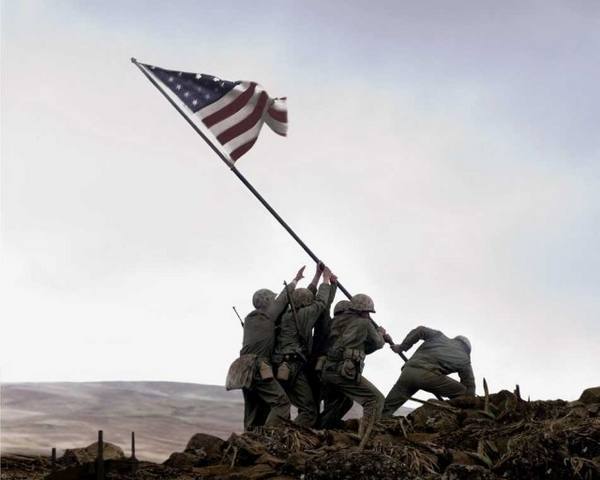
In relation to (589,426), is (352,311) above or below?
above

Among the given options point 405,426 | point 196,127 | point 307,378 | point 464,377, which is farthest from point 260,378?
point 196,127

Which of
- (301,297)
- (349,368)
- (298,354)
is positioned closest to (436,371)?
(349,368)

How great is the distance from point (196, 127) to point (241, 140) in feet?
2.77

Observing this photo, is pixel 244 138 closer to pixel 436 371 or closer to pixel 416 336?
pixel 416 336

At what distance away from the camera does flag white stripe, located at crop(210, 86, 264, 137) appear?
17.8 m

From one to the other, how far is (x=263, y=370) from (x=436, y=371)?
3070 mm

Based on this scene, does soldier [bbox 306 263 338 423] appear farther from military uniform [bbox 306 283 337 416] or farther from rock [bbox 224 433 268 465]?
rock [bbox 224 433 268 465]

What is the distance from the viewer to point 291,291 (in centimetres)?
1656

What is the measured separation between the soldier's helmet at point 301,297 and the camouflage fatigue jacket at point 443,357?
2071 mm

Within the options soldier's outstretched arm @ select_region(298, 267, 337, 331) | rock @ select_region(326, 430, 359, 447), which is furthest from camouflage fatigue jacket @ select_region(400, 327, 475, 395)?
rock @ select_region(326, 430, 359, 447)

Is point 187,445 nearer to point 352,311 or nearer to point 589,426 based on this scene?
point 352,311

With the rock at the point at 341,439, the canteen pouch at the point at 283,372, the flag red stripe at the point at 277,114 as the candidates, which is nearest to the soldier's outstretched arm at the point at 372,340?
the canteen pouch at the point at 283,372

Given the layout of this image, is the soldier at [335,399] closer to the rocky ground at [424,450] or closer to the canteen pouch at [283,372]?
the canteen pouch at [283,372]

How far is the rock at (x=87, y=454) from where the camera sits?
15047 millimetres
